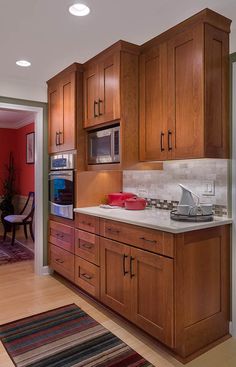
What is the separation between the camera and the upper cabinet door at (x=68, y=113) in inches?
119

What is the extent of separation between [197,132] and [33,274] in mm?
2791

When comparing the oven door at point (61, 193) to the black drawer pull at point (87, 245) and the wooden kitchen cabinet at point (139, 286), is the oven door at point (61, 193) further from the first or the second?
the wooden kitchen cabinet at point (139, 286)

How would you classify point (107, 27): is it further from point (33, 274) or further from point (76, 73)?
point (33, 274)

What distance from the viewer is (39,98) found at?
361cm

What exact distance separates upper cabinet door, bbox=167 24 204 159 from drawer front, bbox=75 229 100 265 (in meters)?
1.10

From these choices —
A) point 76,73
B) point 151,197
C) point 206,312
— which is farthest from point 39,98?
point 206,312

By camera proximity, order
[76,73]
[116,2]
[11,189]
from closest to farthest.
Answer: [116,2] → [76,73] → [11,189]

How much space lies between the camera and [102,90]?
272cm

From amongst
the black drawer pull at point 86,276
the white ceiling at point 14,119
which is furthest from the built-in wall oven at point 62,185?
the white ceiling at point 14,119

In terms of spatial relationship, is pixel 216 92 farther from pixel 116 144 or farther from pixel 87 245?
pixel 87 245

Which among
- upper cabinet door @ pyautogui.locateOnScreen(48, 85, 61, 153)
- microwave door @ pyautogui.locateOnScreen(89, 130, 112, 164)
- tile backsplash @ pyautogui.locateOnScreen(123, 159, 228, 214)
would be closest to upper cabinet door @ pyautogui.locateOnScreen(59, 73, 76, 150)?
upper cabinet door @ pyautogui.locateOnScreen(48, 85, 61, 153)

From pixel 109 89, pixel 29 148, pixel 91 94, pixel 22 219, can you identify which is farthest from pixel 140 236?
pixel 29 148

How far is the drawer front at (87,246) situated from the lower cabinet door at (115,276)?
0.35 ft

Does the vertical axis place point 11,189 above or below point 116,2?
below
